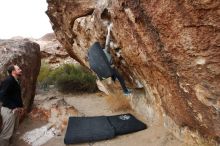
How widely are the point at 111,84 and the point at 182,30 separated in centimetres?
536

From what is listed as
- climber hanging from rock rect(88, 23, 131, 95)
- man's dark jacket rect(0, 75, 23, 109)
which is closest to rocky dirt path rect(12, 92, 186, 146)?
man's dark jacket rect(0, 75, 23, 109)

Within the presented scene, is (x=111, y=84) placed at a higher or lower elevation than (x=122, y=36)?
lower

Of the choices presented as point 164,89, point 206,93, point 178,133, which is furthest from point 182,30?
point 178,133

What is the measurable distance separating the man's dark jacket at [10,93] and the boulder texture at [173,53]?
78.5 inches

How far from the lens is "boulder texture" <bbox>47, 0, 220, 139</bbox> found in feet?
14.2

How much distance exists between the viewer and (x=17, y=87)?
20.8 feet

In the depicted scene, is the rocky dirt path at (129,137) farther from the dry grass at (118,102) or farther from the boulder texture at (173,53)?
the boulder texture at (173,53)

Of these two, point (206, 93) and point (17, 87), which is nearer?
point (206, 93)

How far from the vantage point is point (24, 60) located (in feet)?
29.0

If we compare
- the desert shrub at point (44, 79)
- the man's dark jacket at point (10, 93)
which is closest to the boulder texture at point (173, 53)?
the man's dark jacket at point (10, 93)

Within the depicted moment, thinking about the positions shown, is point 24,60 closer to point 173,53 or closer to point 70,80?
point 70,80

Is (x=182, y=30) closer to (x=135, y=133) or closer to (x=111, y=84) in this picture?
(x=135, y=133)

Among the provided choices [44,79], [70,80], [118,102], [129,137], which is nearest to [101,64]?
[129,137]

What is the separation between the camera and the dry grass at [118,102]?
8766 mm
